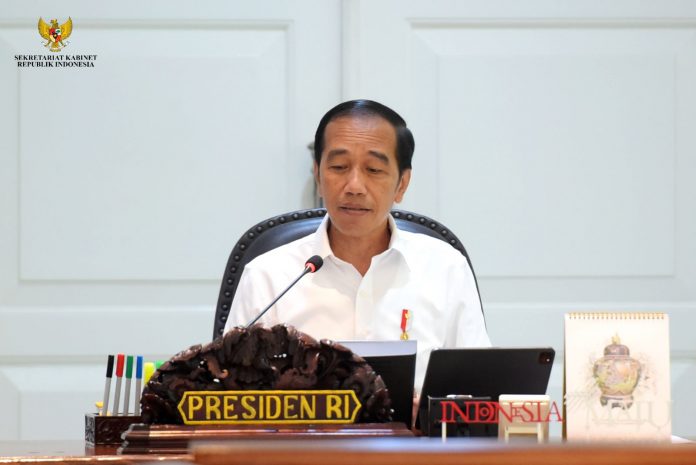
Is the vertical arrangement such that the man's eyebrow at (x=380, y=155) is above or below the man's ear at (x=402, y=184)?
above

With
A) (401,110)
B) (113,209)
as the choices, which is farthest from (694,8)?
(113,209)

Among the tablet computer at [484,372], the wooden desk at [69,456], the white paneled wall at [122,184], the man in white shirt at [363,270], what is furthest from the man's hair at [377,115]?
the wooden desk at [69,456]

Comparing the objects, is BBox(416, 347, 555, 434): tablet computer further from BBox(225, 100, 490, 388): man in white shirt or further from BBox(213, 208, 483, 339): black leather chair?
BBox(213, 208, 483, 339): black leather chair

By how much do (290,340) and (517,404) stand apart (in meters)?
0.33

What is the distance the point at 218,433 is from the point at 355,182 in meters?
1.08

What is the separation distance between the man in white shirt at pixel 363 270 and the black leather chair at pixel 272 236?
3 cm

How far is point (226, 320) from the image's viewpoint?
2.48m

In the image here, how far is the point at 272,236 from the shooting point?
254 centimetres

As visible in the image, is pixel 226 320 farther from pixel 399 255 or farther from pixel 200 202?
pixel 200 202

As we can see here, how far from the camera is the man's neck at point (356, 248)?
2.58m

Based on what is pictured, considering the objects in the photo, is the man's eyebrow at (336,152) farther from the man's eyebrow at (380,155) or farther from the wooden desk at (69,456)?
the wooden desk at (69,456)

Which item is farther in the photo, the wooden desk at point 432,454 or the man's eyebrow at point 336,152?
the man's eyebrow at point 336,152

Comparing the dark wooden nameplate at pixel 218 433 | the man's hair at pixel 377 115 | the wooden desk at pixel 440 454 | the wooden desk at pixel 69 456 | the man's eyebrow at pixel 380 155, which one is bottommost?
the wooden desk at pixel 69 456

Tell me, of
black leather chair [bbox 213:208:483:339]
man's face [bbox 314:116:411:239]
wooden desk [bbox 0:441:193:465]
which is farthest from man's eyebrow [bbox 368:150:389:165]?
wooden desk [bbox 0:441:193:465]
